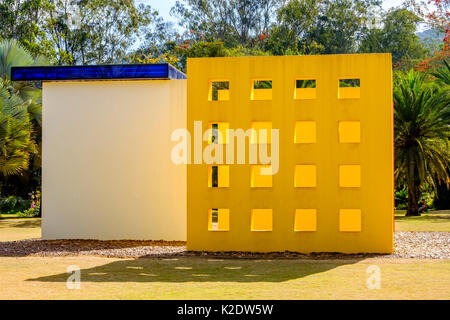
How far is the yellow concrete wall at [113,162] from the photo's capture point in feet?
61.7

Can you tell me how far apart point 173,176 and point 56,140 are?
10.9ft

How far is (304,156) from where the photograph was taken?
52.6 feet

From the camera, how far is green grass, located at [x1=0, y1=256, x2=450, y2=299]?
10156 mm

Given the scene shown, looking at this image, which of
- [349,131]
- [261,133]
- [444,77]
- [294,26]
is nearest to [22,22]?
A: [294,26]

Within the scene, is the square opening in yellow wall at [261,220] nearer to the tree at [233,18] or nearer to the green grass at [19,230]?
the green grass at [19,230]

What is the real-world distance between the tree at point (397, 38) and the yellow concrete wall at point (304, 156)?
112ft

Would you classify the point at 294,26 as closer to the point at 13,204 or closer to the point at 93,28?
the point at 93,28

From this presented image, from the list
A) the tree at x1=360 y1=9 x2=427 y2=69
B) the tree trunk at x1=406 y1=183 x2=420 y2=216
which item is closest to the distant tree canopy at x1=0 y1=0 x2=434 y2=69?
the tree at x1=360 y1=9 x2=427 y2=69

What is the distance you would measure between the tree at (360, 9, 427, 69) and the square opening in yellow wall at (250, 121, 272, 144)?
32972 mm

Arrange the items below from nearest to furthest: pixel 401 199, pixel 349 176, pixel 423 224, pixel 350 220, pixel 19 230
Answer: pixel 350 220 < pixel 349 176 < pixel 19 230 < pixel 423 224 < pixel 401 199

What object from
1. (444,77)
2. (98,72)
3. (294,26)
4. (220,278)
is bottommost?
(220,278)

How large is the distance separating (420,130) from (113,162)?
13073mm

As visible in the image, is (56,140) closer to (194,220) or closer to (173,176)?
(173,176)
